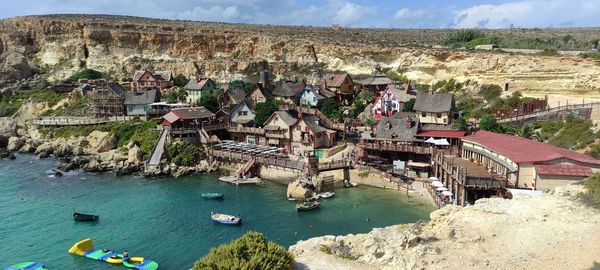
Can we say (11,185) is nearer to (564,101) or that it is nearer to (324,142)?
(324,142)

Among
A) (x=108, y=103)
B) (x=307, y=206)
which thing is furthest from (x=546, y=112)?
(x=108, y=103)

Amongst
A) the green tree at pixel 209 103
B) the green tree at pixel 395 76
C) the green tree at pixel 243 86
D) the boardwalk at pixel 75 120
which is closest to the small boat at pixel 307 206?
the green tree at pixel 209 103

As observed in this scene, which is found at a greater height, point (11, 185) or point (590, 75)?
point (590, 75)

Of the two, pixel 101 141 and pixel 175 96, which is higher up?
pixel 175 96

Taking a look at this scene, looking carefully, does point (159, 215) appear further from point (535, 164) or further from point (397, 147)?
point (535, 164)

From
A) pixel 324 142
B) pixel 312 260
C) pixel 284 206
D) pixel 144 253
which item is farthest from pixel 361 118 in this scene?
pixel 312 260
